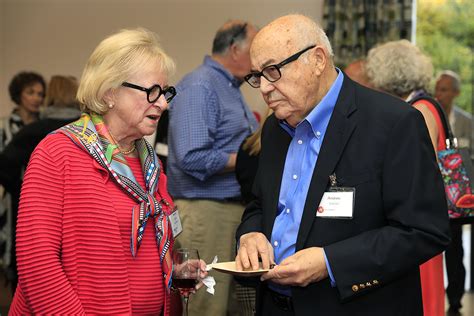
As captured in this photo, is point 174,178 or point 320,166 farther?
point 174,178

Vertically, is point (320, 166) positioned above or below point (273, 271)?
above

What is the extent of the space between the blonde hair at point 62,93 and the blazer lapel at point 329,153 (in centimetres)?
343

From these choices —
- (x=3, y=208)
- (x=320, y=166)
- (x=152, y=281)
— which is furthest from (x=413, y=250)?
(x=3, y=208)

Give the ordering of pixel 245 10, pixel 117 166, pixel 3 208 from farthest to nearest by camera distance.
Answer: pixel 245 10, pixel 3 208, pixel 117 166

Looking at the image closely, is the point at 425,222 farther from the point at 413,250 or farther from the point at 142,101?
the point at 142,101

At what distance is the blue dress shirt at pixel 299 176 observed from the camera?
2148 mm

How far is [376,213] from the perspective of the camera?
2.05 m

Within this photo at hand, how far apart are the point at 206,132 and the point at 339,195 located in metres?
1.74

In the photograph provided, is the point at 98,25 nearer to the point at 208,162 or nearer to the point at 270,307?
the point at 208,162

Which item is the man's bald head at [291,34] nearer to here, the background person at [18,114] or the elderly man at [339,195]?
the elderly man at [339,195]

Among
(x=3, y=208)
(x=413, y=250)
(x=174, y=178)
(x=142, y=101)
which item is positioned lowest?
(x=3, y=208)

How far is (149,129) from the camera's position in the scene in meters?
2.28

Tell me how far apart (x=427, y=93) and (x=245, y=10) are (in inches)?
181

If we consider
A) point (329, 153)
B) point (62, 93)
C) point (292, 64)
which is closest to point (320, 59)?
point (292, 64)
